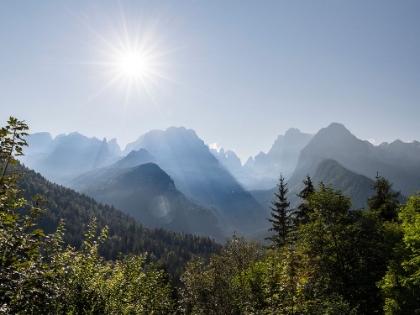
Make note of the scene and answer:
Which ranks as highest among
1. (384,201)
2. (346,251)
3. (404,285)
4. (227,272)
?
(384,201)

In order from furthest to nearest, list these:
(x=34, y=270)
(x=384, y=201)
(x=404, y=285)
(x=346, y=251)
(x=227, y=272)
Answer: (x=384, y=201) < (x=227, y=272) < (x=346, y=251) < (x=404, y=285) < (x=34, y=270)

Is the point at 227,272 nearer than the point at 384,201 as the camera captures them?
Yes

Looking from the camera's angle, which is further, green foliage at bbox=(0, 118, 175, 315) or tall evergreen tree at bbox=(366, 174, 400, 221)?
tall evergreen tree at bbox=(366, 174, 400, 221)

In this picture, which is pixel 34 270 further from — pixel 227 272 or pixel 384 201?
pixel 384 201

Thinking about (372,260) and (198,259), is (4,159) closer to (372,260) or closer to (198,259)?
(198,259)

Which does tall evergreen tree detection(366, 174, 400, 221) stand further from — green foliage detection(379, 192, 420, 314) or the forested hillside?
green foliage detection(379, 192, 420, 314)

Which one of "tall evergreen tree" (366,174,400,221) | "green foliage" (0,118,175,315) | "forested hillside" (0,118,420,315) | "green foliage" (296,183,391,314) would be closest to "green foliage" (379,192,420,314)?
"forested hillside" (0,118,420,315)

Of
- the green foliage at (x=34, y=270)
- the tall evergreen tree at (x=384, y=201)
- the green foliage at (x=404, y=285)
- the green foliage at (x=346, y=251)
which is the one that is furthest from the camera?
the tall evergreen tree at (x=384, y=201)

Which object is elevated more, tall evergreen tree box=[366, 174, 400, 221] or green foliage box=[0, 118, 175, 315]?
tall evergreen tree box=[366, 174, 400, 221]

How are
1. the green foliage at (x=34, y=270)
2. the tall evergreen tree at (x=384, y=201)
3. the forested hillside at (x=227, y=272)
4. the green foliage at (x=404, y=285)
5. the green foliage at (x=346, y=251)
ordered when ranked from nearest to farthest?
the green foliage at (x=34, y=270)
the forested hillside at (x=227, y=272)
the green foliage at (x=346, y=251)
the green foliage at (x=404, y=285)
the tall evergreen tree at (x=384, y=201)

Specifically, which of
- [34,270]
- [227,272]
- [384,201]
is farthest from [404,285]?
[384,201]

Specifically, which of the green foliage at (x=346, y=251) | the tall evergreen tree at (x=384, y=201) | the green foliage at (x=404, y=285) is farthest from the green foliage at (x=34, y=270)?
the tall evergreen tree at (x=384, y=201)

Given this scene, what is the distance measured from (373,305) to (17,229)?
29.7 meters

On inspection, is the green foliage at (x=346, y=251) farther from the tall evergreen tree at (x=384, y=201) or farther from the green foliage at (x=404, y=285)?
the tall evergreen tree at (x=384, y=201)
